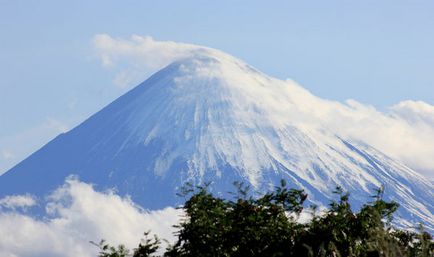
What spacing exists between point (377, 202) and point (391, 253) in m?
13.9

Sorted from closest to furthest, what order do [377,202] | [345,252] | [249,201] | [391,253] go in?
1. [391,253]
2. [345,252]
3. [377,202]
4. [249,201]

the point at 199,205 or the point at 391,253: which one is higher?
the point at 199,205

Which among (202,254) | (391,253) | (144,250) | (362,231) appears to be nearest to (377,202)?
(362,231)

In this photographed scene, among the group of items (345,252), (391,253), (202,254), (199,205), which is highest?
(199,205)

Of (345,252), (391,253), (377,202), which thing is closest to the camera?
(391,253)

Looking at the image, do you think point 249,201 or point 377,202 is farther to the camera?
point 249,201

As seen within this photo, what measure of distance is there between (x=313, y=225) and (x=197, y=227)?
3.57 m

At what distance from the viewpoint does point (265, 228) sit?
1247 inches

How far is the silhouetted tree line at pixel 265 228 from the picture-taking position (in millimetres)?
30172

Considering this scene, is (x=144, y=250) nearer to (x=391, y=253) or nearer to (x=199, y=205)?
(x=199, y=205)

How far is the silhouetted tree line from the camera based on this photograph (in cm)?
3017

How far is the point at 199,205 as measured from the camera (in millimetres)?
33219

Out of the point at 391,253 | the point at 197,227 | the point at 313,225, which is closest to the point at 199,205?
the point at 197,227

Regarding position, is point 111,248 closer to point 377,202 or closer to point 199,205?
A: point 199,205
